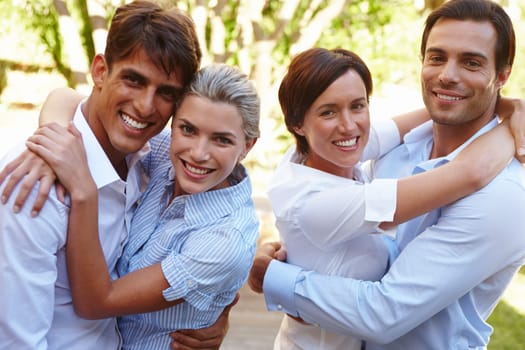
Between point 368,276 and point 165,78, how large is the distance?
0.79m

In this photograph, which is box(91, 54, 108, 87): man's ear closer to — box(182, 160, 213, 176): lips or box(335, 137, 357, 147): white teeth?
box(182, 160, 213, 176): lips

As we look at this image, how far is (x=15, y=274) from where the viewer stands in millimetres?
1658

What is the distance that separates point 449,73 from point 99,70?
101 centimetres

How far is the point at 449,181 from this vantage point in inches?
73.3

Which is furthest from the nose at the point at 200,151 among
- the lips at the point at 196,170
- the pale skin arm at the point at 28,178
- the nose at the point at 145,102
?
the pale skin arm at the point at 28,178

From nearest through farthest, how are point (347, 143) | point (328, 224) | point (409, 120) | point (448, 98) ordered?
point (328, 224)
point (347, 143)
point (448, 98)
point (409, 120)

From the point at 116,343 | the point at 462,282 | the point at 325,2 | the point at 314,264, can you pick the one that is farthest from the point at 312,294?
the point at 325,2

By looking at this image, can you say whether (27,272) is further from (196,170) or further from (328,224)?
(328,224)

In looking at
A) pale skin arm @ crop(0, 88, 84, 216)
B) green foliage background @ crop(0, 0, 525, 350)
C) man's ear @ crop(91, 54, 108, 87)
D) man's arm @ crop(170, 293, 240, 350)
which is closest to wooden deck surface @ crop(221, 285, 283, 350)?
man's arm @ crop(170, 293, 240, 350)

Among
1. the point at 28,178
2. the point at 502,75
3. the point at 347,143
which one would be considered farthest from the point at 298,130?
the point at 28,178

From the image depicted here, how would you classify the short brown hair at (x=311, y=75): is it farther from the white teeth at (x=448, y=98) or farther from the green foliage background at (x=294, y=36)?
the green foliage background at (x=294, y=36)

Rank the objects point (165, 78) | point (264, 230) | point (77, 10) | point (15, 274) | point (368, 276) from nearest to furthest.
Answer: point (15, 274) → point (165, 78) → point (368, 276) → point (264, 230) → point (77, 10)

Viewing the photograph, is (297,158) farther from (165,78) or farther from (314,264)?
(165,78)

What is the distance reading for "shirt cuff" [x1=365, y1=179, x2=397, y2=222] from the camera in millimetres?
1839
